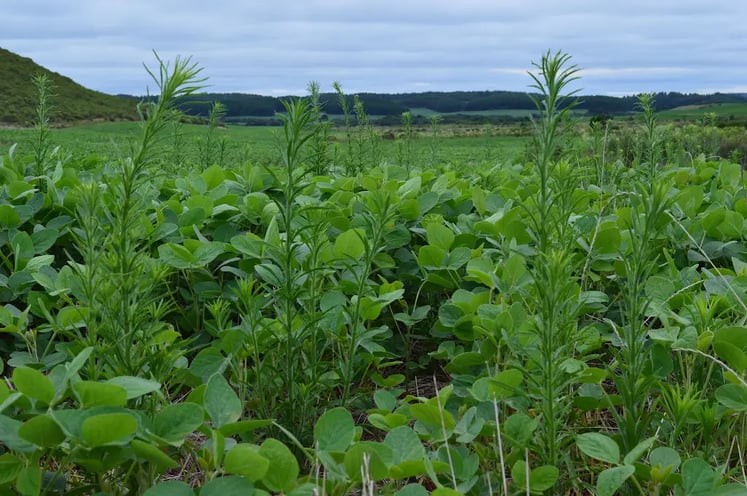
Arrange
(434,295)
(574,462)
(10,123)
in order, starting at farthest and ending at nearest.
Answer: (10,123)
(434,295)
(574,462)

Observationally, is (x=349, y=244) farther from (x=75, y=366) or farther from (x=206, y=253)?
(x=75, y=366)

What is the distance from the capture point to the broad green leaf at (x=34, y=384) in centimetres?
142

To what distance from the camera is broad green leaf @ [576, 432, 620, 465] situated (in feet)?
5.19

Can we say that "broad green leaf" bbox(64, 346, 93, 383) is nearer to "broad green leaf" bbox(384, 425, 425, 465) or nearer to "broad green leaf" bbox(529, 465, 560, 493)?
"broad green leaf" bbox(384, 425, 425, 465)

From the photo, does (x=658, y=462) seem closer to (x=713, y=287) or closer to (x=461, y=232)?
(x=713, y=287)

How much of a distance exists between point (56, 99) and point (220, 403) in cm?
5152

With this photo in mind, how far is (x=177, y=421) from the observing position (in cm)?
148

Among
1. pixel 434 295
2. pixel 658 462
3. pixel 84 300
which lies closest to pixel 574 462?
pixel 658 462

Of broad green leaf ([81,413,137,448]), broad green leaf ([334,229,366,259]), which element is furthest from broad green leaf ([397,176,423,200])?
broad green leaf ([81,413,137,448])

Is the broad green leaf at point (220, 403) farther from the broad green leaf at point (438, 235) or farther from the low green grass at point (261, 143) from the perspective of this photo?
the broad green leaf at point (438, 235)

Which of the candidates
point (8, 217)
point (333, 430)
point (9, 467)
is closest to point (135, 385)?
point (9, 467)

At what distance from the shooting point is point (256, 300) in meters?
1.96

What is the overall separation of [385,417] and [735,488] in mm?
799

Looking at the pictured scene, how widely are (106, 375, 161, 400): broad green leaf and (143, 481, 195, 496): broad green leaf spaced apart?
0.19 m
